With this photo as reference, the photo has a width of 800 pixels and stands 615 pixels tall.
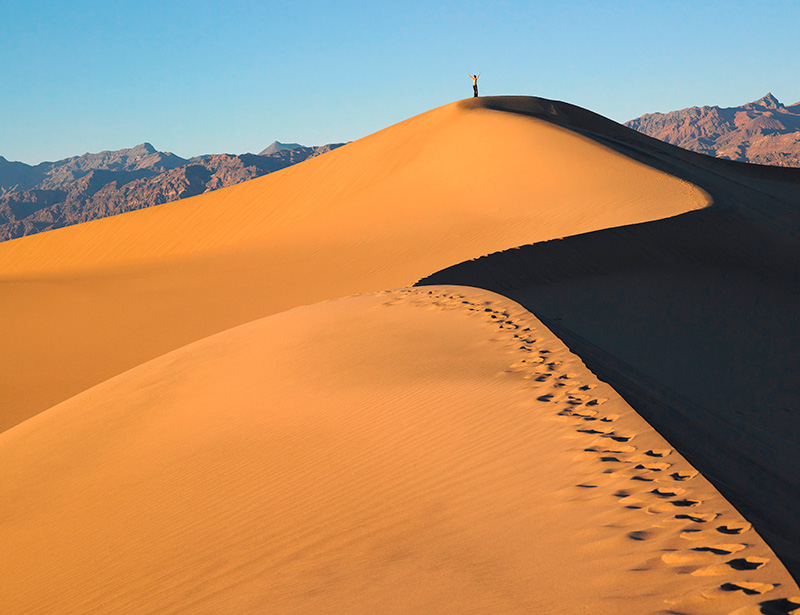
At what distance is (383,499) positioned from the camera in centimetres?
391

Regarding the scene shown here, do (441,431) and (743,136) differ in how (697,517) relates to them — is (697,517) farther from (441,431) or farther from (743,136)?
(743,136)

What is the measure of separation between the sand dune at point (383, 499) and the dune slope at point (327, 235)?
655cm

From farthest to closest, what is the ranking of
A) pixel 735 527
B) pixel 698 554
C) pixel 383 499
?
1. pixel 383 499
2. pixel 735 527
3. pixel 698 554

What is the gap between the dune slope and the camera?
13.7m

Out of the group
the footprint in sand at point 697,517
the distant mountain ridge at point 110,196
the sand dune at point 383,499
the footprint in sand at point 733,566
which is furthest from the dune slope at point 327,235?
the distant mountain ridge at point 110,196

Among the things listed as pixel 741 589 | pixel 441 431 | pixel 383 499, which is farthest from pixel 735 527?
pixel 441 431

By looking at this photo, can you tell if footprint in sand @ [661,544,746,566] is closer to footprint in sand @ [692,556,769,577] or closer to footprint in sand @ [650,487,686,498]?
footprint in sand @ [692,556,769,577]

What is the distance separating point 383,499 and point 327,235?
15840 mm

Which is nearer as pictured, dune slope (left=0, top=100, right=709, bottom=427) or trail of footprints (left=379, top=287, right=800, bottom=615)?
trail of footprints (left=379, top=287, right=800, bottom=615)

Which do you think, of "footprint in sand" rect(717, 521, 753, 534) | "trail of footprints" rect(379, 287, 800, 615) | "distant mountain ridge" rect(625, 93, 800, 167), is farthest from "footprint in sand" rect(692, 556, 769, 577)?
"distant mountain ridge" rect(625, 93, 800, 167)

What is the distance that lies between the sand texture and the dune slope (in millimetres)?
155

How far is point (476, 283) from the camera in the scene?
12.3 m

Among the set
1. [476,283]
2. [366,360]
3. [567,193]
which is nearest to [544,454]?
[366,360]

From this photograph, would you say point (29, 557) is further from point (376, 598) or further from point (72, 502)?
point (376, 598)
